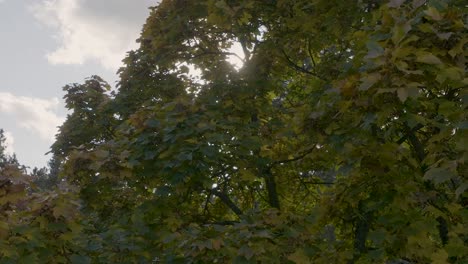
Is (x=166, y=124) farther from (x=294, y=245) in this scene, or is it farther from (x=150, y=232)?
(x=294, y=245)

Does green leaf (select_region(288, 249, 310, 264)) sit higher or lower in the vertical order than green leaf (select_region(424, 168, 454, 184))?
lower

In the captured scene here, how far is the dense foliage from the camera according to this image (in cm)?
403

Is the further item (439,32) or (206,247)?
(206,247)

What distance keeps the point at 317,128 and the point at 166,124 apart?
2184 millimetres

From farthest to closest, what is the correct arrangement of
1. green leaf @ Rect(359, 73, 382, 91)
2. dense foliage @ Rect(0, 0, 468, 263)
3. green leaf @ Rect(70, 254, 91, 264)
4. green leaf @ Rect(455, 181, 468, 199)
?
1. green leaf @ Rect(70, 254, 91, 264)
2. dense foliage @ Rect(0, 0, 468, 263)
3. green leaf @ Rect(359, 73, 382, 91)
4. green leaf @ Rect(455, 181, 468, 199)

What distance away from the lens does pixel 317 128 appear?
584 centimetres

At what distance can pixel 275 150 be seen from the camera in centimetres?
908

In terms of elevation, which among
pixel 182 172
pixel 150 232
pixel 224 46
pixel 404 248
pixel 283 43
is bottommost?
pixel 404 248

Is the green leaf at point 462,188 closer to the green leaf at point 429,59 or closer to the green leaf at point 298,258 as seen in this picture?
the green leaf at point 429,59

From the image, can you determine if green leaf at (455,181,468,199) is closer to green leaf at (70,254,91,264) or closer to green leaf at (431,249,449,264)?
green leaf at (431,249,449,264)

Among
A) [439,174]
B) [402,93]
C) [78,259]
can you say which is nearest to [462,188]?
[439,174]

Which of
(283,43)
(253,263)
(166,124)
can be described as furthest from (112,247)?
(283,43)

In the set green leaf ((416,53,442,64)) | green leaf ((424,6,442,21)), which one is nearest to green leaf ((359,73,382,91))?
green leaf ((416,53,442,64))

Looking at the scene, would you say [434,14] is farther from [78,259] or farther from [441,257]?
[78,259]
